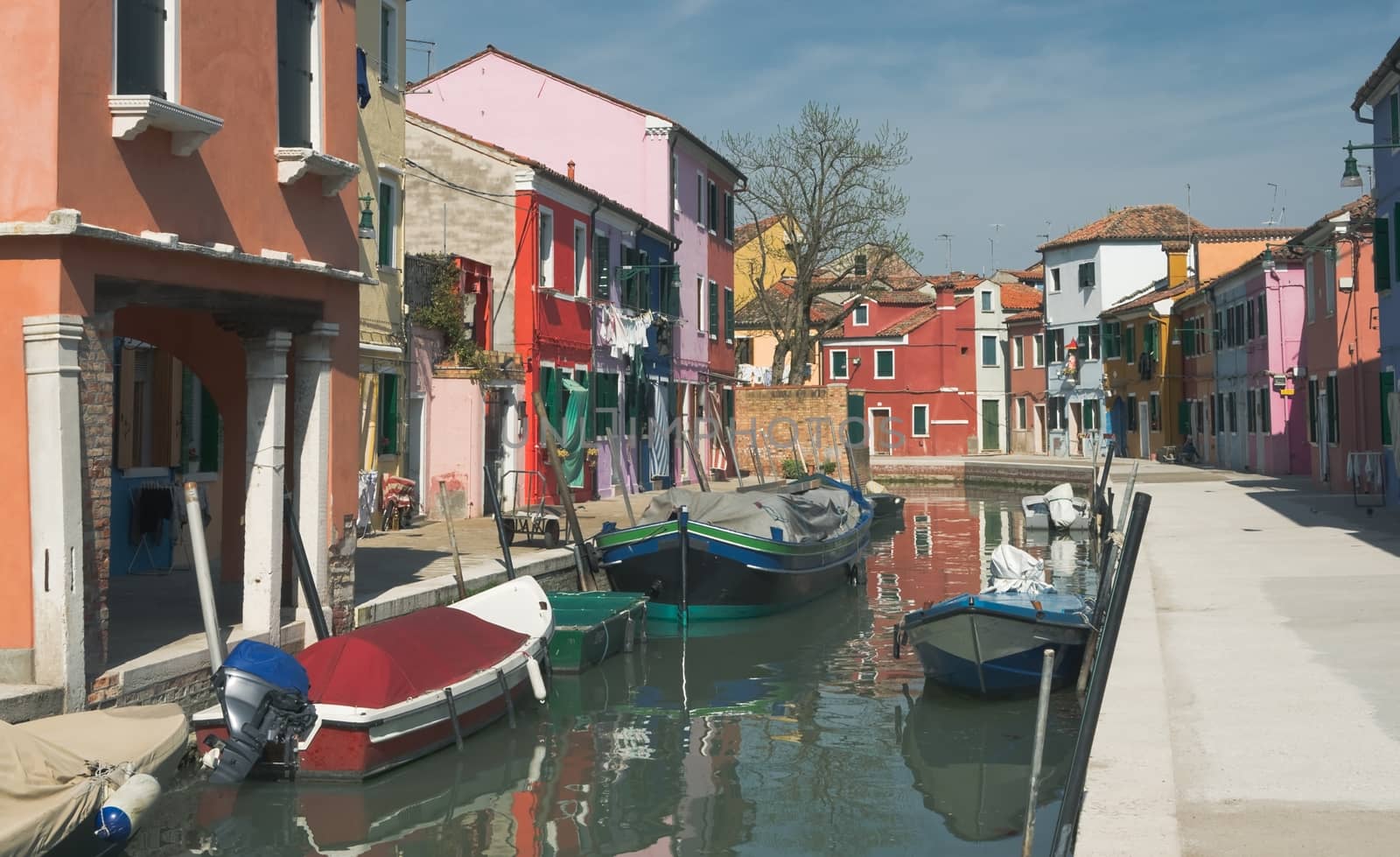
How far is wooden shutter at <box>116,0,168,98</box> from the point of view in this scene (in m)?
9.80

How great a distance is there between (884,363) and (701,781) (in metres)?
49.8

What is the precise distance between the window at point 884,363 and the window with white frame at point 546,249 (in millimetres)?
34859

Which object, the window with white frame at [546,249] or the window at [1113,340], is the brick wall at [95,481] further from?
the window at [1113,340]

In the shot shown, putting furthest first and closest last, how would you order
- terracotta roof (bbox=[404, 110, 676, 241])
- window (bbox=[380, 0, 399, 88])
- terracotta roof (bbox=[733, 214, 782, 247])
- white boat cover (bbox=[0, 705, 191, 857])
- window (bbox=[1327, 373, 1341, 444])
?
terracotta roof (bbox=[733, 214, 782, 247]) → window (bbox=[1327, 373, 1341, 444]) → terracotta roof (bbox=[404, 110, 676, 241]) → window (bbox=[380, 0, 399, 88]) → white boat cover (bbox=[0, 705, 191, 857])

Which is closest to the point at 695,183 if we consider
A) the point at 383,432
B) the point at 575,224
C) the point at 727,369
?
the point at 727,369

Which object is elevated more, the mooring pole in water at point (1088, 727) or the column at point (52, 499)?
the column at point (52, 499)

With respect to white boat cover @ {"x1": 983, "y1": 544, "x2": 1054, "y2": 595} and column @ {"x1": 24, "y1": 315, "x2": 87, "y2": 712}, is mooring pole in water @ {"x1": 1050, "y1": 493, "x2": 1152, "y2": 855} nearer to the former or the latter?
white boat cover @ {"x1": 983, "y1": 544, "x2": 1054, "y2": 595}

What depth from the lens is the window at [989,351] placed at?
59406 millimetres

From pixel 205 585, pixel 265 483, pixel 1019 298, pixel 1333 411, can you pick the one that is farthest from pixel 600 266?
pixel 1019 298

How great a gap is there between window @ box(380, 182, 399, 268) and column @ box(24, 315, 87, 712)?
38.9 feet

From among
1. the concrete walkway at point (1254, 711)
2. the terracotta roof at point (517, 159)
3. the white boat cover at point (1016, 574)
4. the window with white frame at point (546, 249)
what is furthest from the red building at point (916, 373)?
the white boat cover at point (1016, 574)

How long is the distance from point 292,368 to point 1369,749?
9.45m

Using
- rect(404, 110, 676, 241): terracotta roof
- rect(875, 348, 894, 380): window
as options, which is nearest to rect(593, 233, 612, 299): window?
rect(404, 110, 676, 241): terracotta roof

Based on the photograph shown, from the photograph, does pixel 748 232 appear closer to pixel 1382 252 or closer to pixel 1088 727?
pixel 1382 252
